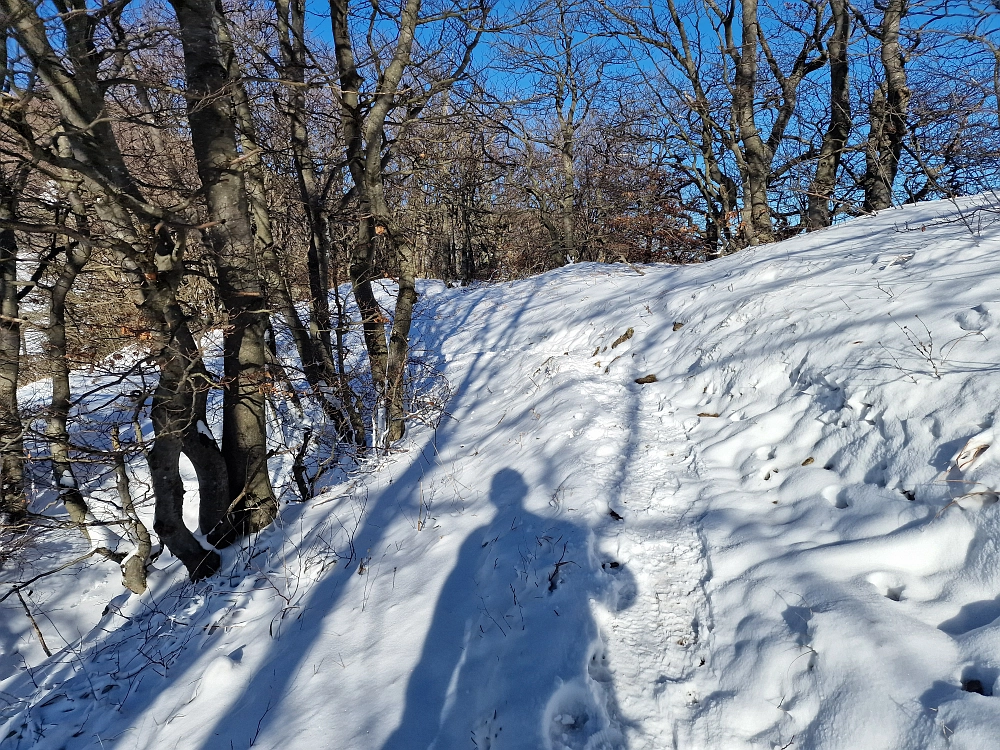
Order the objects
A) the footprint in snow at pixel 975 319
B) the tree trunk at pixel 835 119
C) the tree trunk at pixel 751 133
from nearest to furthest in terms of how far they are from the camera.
Result: the footprint in snow at pixel 975 319
the tree trunk at pixel 751 133
the tree trunk at pixel 835 119

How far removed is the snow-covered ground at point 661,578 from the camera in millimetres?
2191

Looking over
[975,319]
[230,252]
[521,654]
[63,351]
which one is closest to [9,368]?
[63,351]

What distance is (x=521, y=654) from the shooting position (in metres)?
2.63

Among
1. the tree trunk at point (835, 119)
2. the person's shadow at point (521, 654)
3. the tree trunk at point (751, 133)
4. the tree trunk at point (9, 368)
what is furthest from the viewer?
the tree trunk at point (835, 119)

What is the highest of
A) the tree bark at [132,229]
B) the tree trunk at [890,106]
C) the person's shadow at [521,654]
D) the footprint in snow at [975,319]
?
the tree trunk at [890,106]

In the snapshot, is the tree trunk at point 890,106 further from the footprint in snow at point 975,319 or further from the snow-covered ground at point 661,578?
the footprint in snow at point 975,319

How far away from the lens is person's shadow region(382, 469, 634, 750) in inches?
91.1

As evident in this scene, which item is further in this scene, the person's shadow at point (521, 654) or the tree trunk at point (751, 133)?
the tree trunk at point (751, 133)

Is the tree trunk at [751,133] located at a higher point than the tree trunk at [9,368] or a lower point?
higher

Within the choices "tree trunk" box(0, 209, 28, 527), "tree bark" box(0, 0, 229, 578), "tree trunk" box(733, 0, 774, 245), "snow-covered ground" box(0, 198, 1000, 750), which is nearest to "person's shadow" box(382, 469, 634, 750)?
"snow-covered ground" box(0, 198, 1000, 750)

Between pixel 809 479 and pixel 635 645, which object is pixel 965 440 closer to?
pixel 809 479

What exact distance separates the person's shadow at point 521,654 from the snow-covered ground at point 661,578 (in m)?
0.01

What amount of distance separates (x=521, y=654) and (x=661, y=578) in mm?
908

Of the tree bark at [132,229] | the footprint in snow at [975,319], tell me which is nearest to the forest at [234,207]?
the tree bark at [132,229]
